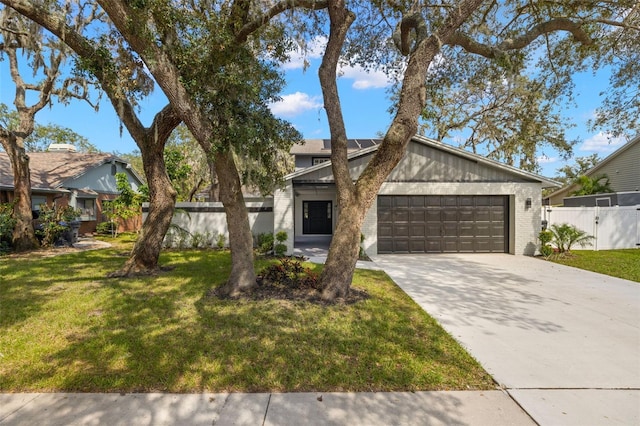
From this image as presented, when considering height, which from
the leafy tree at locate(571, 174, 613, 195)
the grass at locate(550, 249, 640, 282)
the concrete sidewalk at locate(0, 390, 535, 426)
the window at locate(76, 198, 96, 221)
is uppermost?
the leafy tree at locate(571, 174, 613, 195)

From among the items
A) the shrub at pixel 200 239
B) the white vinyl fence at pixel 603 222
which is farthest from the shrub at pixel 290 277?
the white vinyl fence at pixel 603 222

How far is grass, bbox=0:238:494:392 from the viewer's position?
10.1 feet

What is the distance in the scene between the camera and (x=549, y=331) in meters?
4.43

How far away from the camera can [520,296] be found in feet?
20.3

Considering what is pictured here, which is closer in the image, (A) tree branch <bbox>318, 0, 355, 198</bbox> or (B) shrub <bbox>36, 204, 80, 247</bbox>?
(A) tree branch <bbox>318, 0, 355, 198</bbox>

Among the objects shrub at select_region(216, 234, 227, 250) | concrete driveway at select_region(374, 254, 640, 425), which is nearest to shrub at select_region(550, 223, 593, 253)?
concrete driveway at select_region(374, 254, 640, 425)

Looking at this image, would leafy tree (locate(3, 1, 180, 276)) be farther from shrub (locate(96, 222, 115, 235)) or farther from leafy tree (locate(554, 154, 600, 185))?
leafy tree (locate(554, 154, 600, 185))

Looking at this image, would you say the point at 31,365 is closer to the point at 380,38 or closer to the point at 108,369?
the point at 108,369

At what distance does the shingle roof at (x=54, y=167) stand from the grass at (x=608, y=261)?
21433 mm

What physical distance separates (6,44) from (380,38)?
12528mm

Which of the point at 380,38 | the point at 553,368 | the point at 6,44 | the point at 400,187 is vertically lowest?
the point at 553,368

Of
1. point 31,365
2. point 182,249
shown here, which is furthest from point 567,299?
point 182,249

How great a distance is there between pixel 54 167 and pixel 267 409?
69.9ft

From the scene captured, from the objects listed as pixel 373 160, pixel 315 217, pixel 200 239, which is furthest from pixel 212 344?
pixel 315 217
